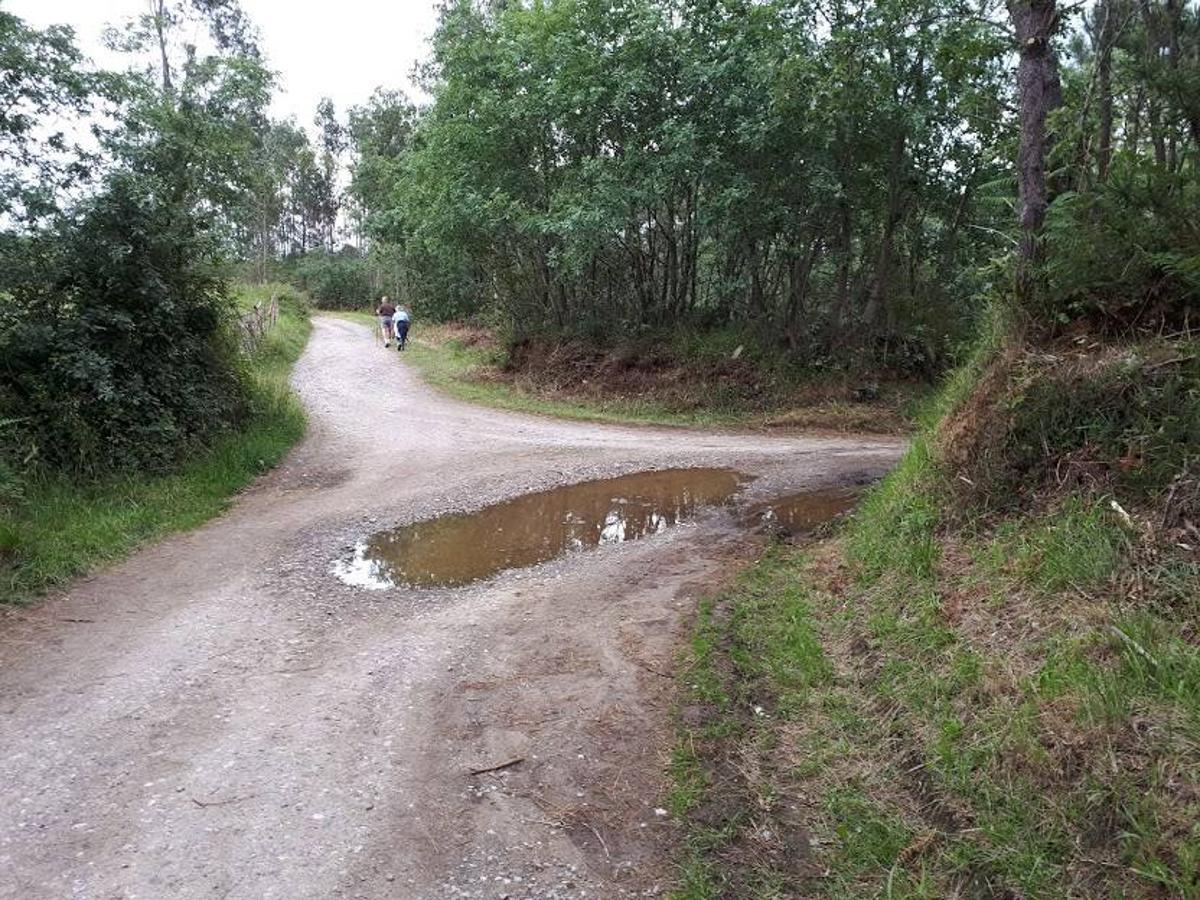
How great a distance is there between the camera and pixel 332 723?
13.8 ft

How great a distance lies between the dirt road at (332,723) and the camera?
316 cm

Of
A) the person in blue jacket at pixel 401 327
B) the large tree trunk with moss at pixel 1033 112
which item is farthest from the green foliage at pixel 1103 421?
the person in blue jacket at pixel 401 327

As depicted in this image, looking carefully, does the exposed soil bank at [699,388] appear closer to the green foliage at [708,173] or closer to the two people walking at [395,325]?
the green foliage at [708,173]

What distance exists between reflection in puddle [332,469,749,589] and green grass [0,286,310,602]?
2051 mm

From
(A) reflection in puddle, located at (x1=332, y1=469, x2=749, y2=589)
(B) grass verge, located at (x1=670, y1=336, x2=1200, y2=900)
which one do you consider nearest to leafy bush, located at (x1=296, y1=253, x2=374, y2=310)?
(A) reflection in puddle, located at (x1=332, y1=469, x2=749, y2=589)

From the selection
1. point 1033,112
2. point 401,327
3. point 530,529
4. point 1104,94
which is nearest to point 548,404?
point 530,529

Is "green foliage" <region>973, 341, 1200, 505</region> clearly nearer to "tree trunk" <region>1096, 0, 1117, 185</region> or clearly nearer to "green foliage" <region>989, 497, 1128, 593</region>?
"green foliage" <region>989, 497, 1128, 593</region>

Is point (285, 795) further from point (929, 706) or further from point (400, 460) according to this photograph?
point (400, 460)

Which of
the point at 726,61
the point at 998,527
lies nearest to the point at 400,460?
the point at 998,527

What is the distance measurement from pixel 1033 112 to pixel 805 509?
4.28 meters

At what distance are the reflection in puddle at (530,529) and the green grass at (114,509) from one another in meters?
2.05

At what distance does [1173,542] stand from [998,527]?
4.13 feet

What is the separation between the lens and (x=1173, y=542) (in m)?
3.74

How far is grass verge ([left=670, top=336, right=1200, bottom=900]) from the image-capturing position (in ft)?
9.27
